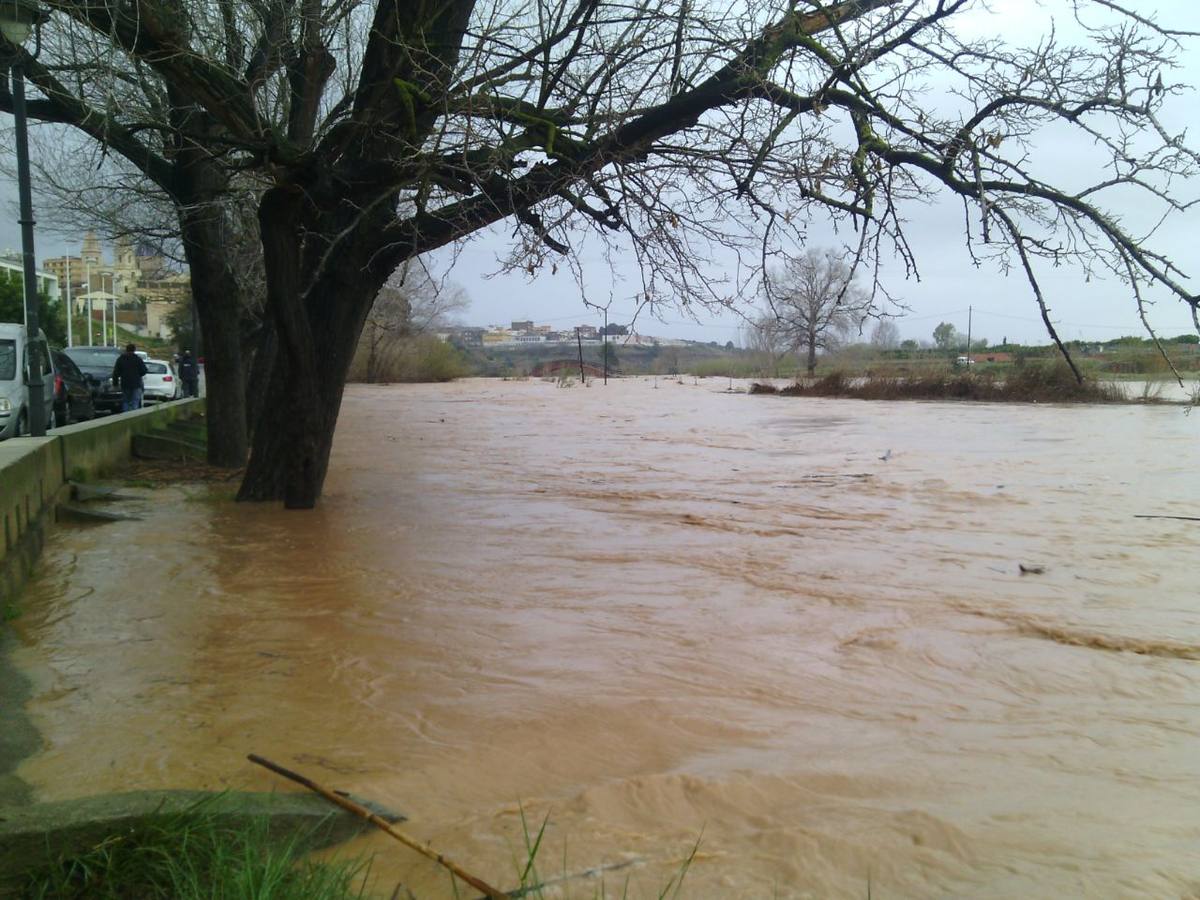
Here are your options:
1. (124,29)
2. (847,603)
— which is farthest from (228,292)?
(847,603)

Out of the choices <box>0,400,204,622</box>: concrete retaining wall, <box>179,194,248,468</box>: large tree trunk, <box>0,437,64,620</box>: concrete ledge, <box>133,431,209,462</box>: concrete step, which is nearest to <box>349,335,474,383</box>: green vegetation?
<box>133,431,209,462</box>: concrete step

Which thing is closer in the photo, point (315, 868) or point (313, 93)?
point (315, 868)

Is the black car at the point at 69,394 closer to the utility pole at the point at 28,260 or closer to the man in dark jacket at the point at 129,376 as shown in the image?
the man in dark jacket at the point at 129,376

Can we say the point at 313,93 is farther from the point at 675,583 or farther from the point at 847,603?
the point at 847,603

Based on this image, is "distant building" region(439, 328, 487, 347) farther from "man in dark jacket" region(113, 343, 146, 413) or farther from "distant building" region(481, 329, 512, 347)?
"man in dark jacket" region(113, 343, 146, 413)

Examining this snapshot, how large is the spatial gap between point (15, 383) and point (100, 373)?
11.6 m

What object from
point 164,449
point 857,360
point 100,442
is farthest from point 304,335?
point 857,360

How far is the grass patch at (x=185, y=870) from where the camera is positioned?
8.87 feet

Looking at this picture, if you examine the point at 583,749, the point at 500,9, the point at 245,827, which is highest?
the point at 500,9

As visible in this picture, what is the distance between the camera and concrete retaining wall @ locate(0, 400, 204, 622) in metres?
6.42

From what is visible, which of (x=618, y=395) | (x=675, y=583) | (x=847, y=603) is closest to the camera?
(x=847, y=603)

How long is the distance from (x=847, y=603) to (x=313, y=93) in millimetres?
7159

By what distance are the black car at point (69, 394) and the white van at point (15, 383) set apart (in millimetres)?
957

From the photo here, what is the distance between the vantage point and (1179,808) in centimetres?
386
